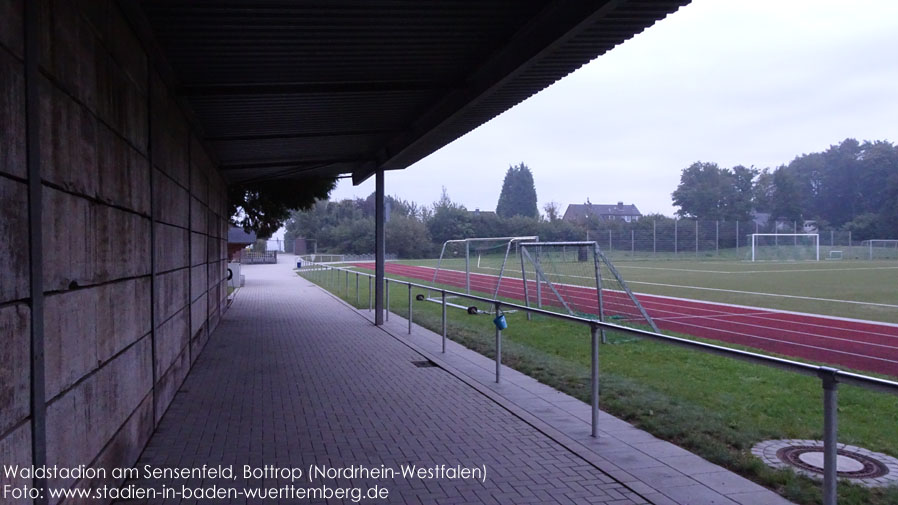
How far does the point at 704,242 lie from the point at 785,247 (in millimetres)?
7118

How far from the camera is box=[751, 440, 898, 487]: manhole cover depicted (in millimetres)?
4715

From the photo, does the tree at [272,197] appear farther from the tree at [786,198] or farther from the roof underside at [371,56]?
the tree at [786,198]

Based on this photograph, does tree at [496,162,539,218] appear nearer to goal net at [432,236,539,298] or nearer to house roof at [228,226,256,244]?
goal net at [432,236,539,298]

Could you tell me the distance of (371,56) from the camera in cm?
658

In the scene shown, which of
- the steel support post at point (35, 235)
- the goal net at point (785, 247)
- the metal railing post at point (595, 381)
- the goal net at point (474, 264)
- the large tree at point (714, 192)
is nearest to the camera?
the steel support post at point (35, 235)

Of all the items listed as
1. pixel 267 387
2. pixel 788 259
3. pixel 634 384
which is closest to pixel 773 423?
pixel 634 384

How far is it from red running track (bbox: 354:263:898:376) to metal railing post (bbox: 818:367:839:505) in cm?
720

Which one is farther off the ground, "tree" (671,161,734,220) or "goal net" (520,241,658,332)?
"tree" (671,161,734,220)

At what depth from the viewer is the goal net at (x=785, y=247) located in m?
57.1

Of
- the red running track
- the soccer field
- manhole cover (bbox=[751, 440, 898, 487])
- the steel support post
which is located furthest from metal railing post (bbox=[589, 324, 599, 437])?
the soccer field

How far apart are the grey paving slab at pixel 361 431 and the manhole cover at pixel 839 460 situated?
1331mm

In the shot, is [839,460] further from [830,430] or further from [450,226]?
[450,226]

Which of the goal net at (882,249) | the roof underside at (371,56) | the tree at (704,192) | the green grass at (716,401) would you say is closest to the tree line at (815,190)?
the tree at (704,192)

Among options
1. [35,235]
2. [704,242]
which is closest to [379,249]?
[35,235]
